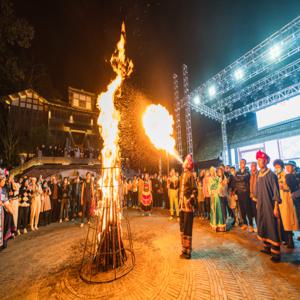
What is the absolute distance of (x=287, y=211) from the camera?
493 cm

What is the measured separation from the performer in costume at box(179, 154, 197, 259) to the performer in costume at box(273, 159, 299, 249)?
279 cm

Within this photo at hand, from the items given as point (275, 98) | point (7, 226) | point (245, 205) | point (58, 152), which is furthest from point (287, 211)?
point (58, 152)

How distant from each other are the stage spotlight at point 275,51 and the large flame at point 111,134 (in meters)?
11.3

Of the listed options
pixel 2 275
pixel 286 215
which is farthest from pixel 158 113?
pixel 2 275

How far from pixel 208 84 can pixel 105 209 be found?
15.8 meters

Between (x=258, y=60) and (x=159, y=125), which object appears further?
(x=258, y=60)

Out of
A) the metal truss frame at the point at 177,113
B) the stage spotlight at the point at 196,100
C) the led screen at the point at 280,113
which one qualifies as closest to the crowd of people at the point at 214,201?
the metal truss frame at the point at 177,113

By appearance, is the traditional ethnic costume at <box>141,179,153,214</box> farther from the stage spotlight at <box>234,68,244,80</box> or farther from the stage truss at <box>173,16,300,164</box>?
the stage spotlight at <box>234,68,244,80</box>

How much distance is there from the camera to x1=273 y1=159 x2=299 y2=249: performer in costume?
4.75 m

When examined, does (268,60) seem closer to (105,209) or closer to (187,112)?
(187,112)

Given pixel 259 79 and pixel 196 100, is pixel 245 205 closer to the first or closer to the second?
pixel 196 100

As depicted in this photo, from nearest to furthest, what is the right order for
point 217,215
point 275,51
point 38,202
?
point 217,215
point 38,202
point 275,51

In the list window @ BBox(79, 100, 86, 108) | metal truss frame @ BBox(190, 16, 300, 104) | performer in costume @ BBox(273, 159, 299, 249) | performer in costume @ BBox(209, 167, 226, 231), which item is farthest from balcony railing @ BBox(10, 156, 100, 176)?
performer in costume @ BBox(273, 159, 299, 249)

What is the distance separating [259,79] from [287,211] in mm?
15374
